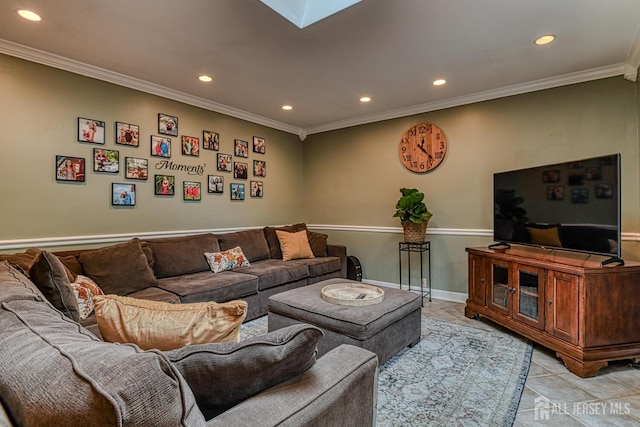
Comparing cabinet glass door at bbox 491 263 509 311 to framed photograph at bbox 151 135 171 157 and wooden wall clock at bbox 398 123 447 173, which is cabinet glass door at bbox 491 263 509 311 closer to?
wooden wall clock at bbox 398 123 447 173

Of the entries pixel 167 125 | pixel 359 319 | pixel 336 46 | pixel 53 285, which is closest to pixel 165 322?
pixel 53 285

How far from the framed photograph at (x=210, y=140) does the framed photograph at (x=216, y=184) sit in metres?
0.37

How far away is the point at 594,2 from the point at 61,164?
436cm

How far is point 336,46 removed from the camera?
2.60 metres

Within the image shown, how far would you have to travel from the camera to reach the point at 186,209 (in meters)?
3.85

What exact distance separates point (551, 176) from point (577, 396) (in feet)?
5.61

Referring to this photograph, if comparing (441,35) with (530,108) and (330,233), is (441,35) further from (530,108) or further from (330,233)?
(330,233)

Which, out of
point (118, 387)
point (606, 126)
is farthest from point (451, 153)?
point (118, 387)

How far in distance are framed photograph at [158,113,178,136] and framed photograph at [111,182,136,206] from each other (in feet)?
2.38

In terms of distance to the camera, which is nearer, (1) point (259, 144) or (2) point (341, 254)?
(2) point (341, 254)

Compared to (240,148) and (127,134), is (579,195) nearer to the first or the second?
(240,148)

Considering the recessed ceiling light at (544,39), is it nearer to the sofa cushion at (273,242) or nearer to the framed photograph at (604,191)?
the framed photograph at (604,191)

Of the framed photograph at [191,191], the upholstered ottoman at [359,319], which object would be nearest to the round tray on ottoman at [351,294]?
the upholstered ottoman at [359,319]

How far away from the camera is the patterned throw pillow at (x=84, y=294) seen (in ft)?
6.68
